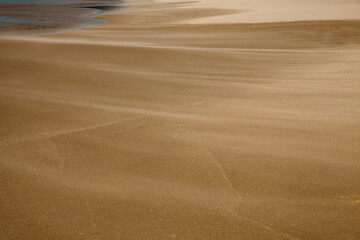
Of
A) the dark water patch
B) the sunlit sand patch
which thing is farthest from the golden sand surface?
the dark water patch

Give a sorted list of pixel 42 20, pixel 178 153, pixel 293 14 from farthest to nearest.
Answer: pixel 42 20
pixel 293 14
pixel 178 153

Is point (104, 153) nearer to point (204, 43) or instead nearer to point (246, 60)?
point (246, 60)

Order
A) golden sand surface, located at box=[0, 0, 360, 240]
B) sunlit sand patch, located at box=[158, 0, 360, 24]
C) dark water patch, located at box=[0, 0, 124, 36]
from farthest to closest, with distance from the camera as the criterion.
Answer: dark water patch, located at box=[0, 0, 124, 36]
sunlit sand patch, located at box=[158, 0, 360, 24]
golden sand surface, located at box=[0, 0, 360, 240]

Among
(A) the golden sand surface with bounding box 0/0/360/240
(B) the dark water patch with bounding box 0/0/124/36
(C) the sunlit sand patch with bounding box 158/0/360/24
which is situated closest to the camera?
(A) the golden sand surface with bounding box 0/0/360/240

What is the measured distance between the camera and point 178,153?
7.42ft

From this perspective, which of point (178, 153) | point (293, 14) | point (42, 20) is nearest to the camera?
point (178, 153)

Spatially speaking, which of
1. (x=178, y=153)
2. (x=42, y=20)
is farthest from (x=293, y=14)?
(x=178, y=153)

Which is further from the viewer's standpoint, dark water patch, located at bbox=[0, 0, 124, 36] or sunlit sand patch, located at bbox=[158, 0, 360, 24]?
dark water patch, located at bbox=[0, 0, 124, 36]

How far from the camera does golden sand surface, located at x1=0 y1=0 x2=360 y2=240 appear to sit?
5.36 feet

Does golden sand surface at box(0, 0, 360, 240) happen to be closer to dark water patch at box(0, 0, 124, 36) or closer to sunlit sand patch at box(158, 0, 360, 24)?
sunlit sand patch at box(158, 0, 360, 24)

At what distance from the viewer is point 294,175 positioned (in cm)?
198

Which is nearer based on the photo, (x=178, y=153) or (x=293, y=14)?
(x=178, y=153)

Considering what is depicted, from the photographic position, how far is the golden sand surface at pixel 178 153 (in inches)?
64.3

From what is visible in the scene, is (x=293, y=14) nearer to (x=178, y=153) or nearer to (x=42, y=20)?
(x=42, y=20)
